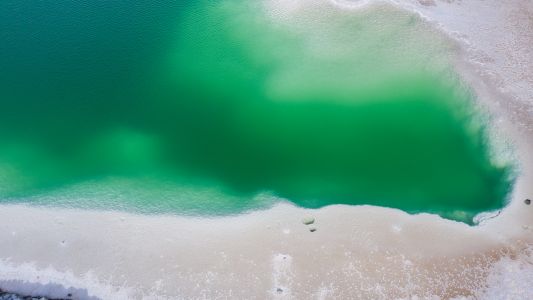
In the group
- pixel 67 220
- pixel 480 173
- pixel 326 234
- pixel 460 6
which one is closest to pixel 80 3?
pixel 67 220

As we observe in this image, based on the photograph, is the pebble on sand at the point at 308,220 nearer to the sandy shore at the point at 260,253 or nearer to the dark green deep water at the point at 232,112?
the sandy shore at the point at 260,253

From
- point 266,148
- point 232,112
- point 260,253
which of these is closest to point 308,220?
point 260,253

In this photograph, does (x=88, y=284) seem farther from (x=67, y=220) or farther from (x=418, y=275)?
(x=418, y=275)

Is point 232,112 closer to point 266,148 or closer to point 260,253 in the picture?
point 266,148

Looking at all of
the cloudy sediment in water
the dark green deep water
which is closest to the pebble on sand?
the cloudy sediment in water

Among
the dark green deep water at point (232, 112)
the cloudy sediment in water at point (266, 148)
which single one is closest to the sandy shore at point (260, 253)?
the cloudy sediment in water at point (266, 148)

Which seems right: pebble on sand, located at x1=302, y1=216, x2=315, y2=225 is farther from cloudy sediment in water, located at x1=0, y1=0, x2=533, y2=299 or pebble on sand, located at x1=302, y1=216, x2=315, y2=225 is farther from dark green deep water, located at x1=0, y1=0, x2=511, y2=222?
dark green deep water, located at x1=0, y1=0, x2=511, y2=222
